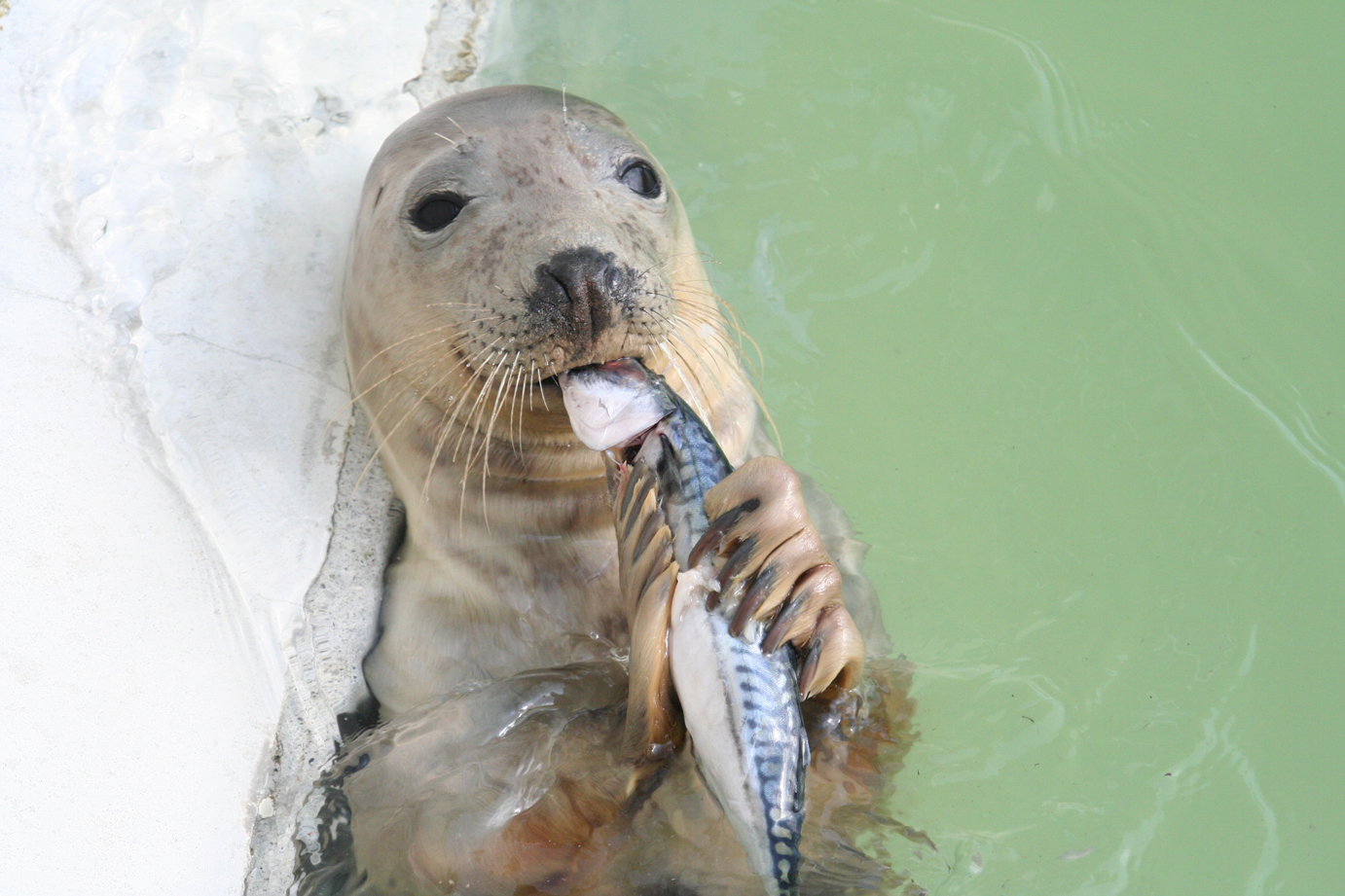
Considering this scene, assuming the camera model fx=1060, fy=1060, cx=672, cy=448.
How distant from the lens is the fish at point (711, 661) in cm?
165

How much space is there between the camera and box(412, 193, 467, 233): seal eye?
2.44 metres

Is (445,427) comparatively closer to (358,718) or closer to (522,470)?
(522,470)

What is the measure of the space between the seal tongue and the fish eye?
71cm

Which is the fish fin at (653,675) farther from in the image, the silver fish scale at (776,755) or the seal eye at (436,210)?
the seal eye at (436,210)

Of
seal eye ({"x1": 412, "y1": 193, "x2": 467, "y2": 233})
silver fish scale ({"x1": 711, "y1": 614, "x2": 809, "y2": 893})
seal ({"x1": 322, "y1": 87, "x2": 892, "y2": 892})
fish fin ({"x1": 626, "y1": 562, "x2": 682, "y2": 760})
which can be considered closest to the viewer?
silver fish scale ({"x1": 711, "y1": 614, "x2": 809, "y2": 893})

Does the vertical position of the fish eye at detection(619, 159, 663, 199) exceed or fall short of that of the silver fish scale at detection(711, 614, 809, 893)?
it exceeds it

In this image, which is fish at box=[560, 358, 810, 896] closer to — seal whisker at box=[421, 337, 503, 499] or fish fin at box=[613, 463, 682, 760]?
fish fin at box=[613, 463, 682, 760]

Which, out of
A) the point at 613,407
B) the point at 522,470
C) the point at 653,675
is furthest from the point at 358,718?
the point at 613,407

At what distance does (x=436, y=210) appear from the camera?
247 centimetres

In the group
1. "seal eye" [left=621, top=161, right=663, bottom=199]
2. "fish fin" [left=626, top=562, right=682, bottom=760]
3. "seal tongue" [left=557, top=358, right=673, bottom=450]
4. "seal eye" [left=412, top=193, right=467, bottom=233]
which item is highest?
"seal eye" [left=412, top=193, right=467, bottom=233]

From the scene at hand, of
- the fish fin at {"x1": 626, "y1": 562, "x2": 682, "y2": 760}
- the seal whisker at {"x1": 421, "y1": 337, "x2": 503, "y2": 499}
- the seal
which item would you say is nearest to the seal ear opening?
the seal

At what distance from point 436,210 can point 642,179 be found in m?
0.50

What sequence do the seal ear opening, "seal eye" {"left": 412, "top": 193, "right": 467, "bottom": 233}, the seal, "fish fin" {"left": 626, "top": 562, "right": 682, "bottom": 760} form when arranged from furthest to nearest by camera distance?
1. the seal ear opening
2. "seal eye" {"left": 412, "top": 193, "right": 467, "bottom": 233}
3. the seal
4. "fish fin" {"left": 626, "top": 562, "right": 682, "bottom": 760}

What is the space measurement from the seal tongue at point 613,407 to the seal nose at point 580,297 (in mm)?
115
